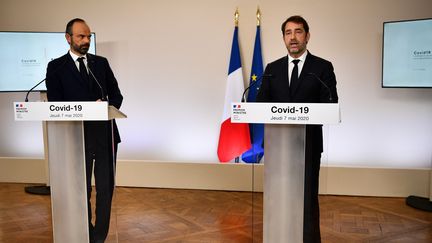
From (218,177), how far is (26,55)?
2593 millimetres

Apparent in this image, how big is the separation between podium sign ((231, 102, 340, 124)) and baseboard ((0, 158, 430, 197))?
1984mm

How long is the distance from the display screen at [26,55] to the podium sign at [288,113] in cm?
308

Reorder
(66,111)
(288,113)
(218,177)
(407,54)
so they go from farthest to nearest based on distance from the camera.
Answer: (218,177)
(407,54)
(66,111)
(288,113)

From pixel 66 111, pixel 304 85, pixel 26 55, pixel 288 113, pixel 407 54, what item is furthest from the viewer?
pixel 26 55

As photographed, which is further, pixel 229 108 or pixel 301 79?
pixel 229 108

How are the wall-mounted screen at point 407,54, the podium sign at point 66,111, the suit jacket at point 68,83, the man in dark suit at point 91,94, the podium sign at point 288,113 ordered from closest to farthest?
the podium sign at point 288,113 < the podium sign at point 66,111 < the man in dark suit at point 91,94 < the suit jacket at point 68,83 < the wall-mounted screen at point 407,54

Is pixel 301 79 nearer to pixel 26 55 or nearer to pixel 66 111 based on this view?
pixel 66 111

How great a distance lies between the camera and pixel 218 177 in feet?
16.1

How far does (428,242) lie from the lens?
324cm

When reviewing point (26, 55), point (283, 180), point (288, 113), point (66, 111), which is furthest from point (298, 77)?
point (26, 55)

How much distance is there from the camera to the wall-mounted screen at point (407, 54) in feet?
13.3

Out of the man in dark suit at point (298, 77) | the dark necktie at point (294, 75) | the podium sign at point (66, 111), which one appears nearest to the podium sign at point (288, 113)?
the man in dark suit at point (298, 77)

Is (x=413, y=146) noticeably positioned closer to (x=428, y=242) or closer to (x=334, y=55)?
(x=334, y=55)

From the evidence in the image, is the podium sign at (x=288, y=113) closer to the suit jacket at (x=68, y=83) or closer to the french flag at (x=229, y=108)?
the suit jacket at (x=68, y=83)
